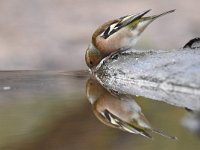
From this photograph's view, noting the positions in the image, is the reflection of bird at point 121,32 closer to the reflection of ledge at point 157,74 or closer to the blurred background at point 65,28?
the reflection of ledge at point 157,74

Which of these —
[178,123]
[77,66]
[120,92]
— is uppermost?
[178,123]

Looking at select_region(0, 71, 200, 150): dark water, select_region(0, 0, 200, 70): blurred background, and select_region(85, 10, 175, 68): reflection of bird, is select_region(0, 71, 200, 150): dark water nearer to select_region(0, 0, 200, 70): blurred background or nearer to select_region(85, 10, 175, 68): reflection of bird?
select_region(85, 10, 175, 68): reflection of bird

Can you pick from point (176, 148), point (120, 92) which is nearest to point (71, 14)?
point (120, 92)

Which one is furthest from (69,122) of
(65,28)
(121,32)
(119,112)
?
(65,28)

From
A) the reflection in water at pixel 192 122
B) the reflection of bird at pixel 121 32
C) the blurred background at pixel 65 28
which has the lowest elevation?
the blurred background at pixel 65 28

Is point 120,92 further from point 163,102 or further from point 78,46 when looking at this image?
point 78,46

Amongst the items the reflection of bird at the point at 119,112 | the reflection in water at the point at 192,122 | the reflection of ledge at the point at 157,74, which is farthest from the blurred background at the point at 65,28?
the reflection in water at the point at 192,122

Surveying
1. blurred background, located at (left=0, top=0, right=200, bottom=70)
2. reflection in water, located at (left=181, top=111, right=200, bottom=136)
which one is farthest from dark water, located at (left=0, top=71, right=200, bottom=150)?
blurred background, located at (left=0, top=0, right=200, bottom=70)
